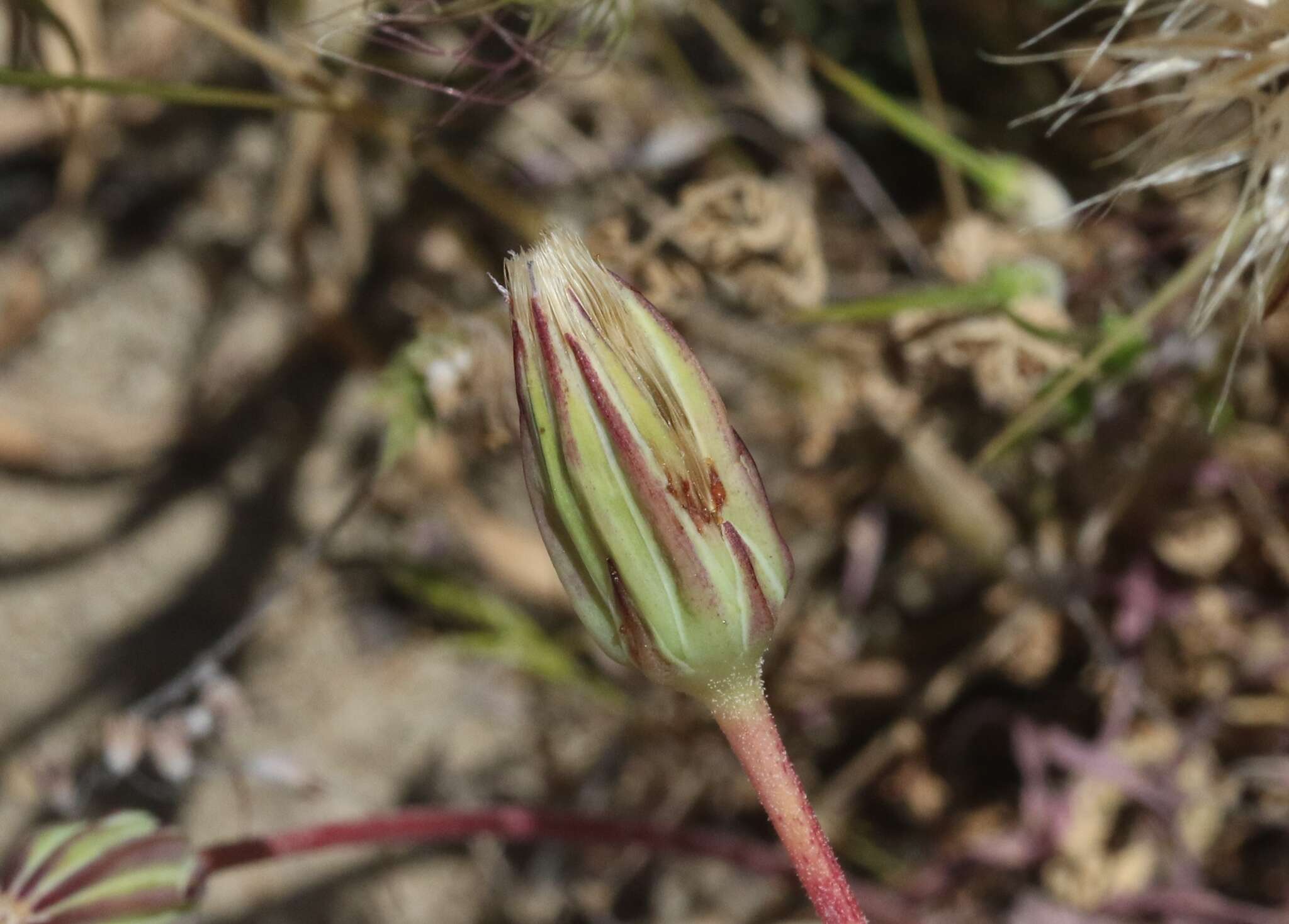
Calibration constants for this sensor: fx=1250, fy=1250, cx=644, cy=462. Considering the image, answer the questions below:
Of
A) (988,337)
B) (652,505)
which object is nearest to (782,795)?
(652,505)

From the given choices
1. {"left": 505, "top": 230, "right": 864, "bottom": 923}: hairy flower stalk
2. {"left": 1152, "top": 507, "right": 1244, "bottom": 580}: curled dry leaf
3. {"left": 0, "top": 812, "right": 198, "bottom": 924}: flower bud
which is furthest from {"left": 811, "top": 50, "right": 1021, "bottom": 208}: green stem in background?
{"left": 0, "top": 812, "right": 198, "bottom": 924}: flower bud

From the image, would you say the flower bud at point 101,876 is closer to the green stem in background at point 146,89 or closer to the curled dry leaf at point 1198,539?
the green stem in background at point 146,89

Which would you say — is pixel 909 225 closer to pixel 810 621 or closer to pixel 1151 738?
pixel 810 621

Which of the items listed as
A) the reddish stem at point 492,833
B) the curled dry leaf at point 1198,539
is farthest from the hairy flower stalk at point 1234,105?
the reddish stem at point 492,833

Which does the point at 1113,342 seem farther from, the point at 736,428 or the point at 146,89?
the point at 146,89

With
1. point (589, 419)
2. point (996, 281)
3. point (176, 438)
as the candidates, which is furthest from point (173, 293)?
point (589, 419)

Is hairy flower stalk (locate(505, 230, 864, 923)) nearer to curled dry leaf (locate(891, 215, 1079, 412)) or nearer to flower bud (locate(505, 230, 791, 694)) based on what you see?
flower bud (locate(505, 230, 791, 694))
